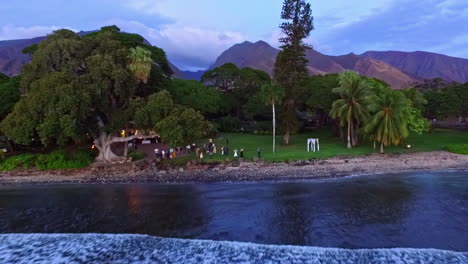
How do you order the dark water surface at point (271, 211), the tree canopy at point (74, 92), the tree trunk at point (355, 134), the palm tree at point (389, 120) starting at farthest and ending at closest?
the tree trunk at point (355, 134), the palm tree at point (389, 120), the tree canopy at point (74, 92), the dark water surface at point (271, 211)

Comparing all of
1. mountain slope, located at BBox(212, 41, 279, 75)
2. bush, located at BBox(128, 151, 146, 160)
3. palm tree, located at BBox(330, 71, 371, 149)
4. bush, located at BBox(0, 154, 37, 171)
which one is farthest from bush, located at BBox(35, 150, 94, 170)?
mountain slope, located at BBox(212, 41, 279, 75)

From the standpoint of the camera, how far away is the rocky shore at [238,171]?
28344mm

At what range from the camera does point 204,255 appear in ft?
40.3

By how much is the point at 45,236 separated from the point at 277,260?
11.0 meters

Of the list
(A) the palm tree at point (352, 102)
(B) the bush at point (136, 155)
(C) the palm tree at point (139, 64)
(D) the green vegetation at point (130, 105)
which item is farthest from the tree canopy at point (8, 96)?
(A) the palm tree at point (352, 102)

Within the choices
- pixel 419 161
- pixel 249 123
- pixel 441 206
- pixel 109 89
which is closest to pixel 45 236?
pixel 109 89

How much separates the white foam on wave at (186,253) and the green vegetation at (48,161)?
19.5 m

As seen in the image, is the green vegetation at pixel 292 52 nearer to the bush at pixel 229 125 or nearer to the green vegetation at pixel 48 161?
the bush at pixel 229 125

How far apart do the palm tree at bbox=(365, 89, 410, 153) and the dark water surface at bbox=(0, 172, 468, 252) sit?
7.61 m

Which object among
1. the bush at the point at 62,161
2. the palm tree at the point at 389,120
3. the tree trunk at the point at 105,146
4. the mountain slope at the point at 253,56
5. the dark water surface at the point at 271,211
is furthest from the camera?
the mountain slope at the point at 253,56

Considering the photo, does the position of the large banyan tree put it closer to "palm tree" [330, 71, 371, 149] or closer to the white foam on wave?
the white foam on wave

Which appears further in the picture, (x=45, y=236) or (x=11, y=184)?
(x=11, y=184)

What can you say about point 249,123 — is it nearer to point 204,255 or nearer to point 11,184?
point 11,184

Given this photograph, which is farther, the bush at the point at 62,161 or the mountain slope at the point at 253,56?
the mountain slope at the point at 253,56
